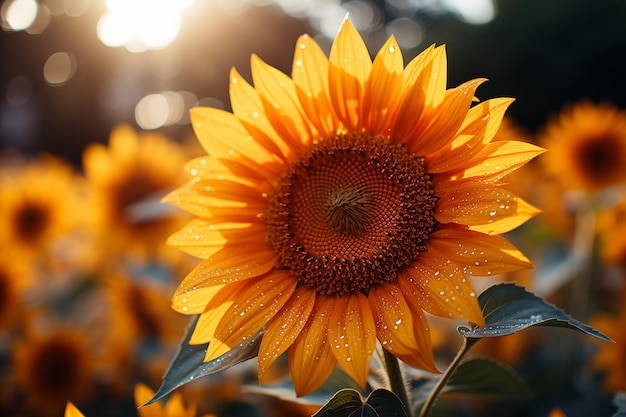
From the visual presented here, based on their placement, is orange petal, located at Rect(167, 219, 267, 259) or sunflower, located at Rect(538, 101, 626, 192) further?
sunflower, located at Rect(538, 101, 626, 192)

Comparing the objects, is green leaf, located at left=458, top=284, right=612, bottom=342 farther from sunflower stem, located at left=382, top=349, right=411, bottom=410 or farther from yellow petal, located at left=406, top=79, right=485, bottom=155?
yellow petal, located at left=406, top=79, right=485, bottom=155

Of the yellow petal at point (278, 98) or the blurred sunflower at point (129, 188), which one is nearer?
the yellow petal at point (278, 98)

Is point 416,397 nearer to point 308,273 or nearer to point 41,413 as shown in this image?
point 308,273

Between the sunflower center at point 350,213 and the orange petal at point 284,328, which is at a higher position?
the sunflower center at point 350,213

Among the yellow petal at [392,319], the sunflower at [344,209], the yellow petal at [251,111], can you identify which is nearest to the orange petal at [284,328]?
the sunflower at [344,209]

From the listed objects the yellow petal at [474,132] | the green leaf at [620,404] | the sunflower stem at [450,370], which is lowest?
the green leaf at [620,404]

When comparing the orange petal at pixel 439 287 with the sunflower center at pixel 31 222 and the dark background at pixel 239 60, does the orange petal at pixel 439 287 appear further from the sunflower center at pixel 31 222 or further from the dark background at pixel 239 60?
the dark background at pixel 239 60

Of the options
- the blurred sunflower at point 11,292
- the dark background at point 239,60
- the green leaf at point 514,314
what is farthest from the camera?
the dark background at point 239,60

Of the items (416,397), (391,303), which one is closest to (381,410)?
(391,303)

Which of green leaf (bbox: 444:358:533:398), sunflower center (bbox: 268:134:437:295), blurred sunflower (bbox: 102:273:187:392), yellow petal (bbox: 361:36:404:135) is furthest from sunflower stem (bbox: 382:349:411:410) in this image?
blurred sunflower (bbox: 102:273:187:392)
